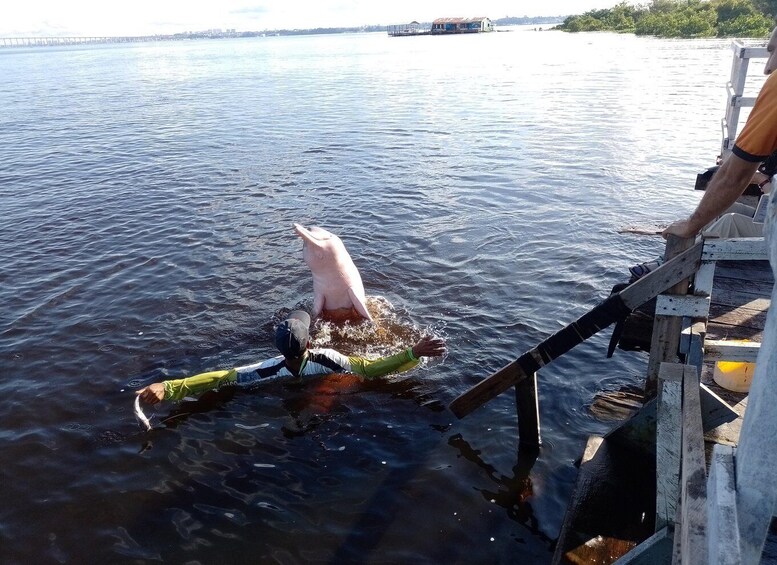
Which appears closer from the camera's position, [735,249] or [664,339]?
[735,249]

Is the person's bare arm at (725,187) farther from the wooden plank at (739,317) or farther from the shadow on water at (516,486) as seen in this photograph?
the shadow on water at (516,486)

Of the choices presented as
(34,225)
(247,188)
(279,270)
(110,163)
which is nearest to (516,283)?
(279,270)

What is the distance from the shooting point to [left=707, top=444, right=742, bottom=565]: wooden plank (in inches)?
74.6

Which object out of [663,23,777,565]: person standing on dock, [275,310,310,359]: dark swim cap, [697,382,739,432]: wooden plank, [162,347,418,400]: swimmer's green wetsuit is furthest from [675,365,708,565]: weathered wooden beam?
[275,310,310,359]: dark swim cap

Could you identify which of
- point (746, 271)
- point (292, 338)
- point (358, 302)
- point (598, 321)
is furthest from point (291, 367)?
point (746, 271)

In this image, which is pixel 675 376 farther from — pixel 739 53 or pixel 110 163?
pixel 110 163

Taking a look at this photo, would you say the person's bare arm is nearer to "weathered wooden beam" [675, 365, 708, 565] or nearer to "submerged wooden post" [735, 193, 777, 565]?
"weathered wooden beam" [675, 365, 708, 565]

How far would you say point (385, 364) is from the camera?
6492mm

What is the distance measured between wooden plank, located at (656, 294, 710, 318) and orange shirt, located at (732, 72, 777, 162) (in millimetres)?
1350

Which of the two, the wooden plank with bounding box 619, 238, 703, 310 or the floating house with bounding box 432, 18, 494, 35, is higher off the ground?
the floating house with bounding box 432, 18, 494, 35

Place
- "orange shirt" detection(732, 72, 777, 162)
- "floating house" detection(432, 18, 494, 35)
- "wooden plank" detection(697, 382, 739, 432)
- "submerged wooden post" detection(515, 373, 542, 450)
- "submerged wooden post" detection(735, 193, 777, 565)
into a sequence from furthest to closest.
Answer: "floating house" detection(432, 18, 494, 35), "submerged wooden post" detection(515, 373, 542, 450), "wooden plank" detection(697, 382, 739, 432), "orange shirt" detection(732, 72, 777, 162), "submerged wooden post" detection(735, 193, 777, 565)

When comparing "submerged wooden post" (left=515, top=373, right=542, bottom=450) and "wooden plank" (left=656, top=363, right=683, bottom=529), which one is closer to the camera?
"wooden plank" (left=656, top=363, right=683, bottom=529)

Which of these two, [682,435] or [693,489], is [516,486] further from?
[693,489]

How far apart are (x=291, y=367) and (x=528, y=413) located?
2.76 meters
